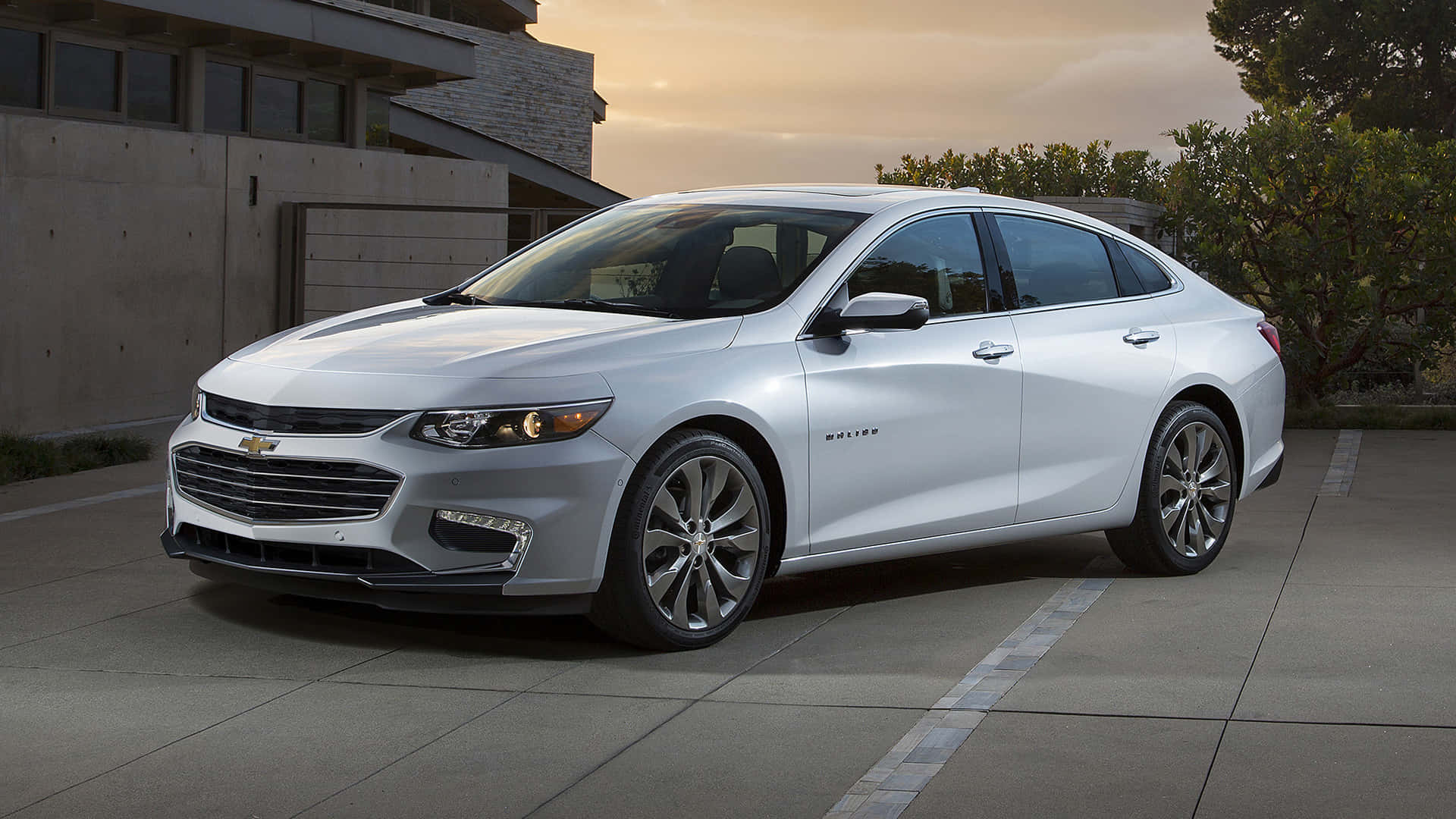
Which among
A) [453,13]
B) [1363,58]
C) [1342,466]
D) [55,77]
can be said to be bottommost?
[1342,466]

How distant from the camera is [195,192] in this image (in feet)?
52.6

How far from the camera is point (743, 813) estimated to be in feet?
14.3

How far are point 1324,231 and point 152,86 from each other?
476 inches

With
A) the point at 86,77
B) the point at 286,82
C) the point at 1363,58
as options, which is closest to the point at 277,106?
the point at 286,82

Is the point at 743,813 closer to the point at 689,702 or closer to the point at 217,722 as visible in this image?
the point at 689,702

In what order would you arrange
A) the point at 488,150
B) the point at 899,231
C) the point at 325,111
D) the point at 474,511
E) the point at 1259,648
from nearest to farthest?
the point at 474,511
the point at 1259,648
the point at 899,231
the point at 325,111
the point at 488,150

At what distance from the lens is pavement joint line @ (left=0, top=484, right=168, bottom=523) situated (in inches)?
362

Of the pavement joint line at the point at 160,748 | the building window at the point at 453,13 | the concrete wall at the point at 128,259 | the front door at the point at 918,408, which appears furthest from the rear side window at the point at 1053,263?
the building window at the point at 453,13

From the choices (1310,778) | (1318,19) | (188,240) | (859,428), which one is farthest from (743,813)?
(1318,19)

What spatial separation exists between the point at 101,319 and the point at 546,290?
895 centimetres

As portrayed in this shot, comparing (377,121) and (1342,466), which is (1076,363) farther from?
(377,121)

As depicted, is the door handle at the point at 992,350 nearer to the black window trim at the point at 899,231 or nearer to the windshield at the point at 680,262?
the black window trim at the point at 899,231

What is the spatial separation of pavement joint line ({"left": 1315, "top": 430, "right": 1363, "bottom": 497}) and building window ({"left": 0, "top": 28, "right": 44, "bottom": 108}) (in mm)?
11832

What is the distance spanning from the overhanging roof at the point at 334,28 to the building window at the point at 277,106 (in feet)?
2.77
